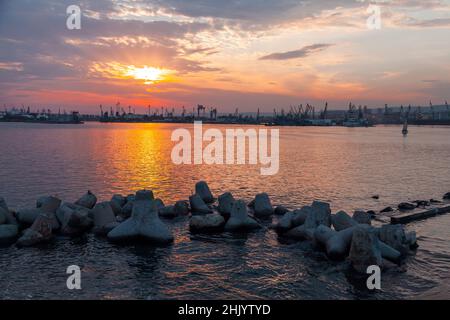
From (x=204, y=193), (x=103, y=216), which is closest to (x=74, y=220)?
(x=103, y=216)

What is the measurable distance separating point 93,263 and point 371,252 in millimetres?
10344

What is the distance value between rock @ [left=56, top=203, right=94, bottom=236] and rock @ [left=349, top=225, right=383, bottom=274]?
12140mm

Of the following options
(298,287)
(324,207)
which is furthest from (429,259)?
(298,287)

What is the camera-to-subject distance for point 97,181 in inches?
1420

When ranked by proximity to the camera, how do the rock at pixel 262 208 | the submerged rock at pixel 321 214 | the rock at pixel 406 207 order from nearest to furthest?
1. the submerged rock at pixel 321 214
2. the rock at pixel 262 208
3. the rock at pixel 406 207

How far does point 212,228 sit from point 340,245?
6.61 metres

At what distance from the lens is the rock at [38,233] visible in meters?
16.7

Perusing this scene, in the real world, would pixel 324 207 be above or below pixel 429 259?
above

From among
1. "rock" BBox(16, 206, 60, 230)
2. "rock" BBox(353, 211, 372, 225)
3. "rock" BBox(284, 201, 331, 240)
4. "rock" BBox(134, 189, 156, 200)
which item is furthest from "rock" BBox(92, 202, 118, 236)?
"rock" BBox(353, 211, 372, 225)

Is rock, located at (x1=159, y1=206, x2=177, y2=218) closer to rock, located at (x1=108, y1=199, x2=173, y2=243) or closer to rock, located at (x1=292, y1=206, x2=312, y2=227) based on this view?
rock, located at (x1=108, y1=199, x2=173, y2=243)

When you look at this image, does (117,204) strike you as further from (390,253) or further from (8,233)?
(390,253)

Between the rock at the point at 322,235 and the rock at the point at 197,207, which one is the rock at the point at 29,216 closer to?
the rock at the point at 197,207

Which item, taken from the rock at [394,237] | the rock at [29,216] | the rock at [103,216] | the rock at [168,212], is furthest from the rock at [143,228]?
the rock at [394,237]
